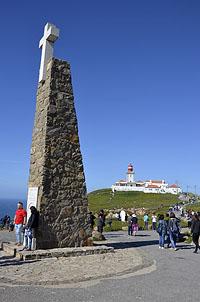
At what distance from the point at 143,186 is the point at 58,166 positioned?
4167 inches

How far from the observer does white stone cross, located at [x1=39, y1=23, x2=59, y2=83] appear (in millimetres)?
13880

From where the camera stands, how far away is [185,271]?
33.4 feet

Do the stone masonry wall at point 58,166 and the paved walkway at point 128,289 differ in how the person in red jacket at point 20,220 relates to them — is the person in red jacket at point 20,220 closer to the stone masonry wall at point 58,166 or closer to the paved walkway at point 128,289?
the stone masonry wall at point 58,166

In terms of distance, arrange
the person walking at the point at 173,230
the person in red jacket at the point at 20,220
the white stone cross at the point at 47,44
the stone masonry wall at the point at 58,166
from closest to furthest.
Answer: the stone masonry wall at the point at 58,166 → the person in red jacket at the point at 20,220 → the white stone cross at the point at 47,44 → the person walking at the point at 173,230

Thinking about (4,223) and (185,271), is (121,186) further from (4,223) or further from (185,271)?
(185,271)

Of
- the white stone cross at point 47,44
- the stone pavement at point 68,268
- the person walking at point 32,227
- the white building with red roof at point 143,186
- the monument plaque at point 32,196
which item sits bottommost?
the stone pavement at point 68,268

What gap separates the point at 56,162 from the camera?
13227 millimetres

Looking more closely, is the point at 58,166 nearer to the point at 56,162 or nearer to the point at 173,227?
the point at 56,162

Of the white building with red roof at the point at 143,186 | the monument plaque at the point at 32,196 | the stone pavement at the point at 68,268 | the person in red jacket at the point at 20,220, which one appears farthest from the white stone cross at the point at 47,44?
the white building with red roof at the point at 143,186

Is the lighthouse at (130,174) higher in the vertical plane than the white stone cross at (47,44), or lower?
higher

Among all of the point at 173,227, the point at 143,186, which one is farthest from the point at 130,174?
the point at 173,227

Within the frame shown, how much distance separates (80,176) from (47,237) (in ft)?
8.70

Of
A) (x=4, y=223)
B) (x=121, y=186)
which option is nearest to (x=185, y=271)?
(x=4, y=223)

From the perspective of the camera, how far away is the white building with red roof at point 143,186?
11456 cm
